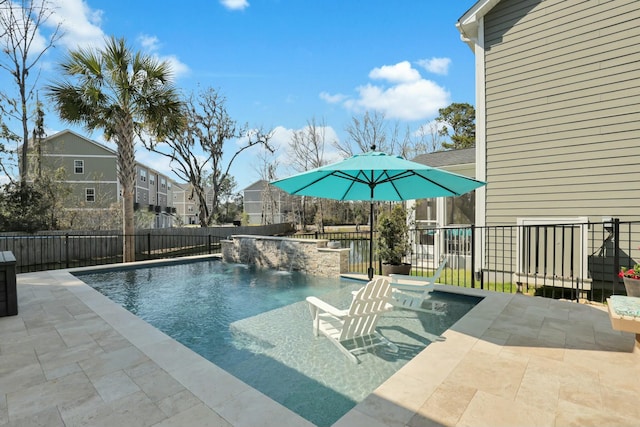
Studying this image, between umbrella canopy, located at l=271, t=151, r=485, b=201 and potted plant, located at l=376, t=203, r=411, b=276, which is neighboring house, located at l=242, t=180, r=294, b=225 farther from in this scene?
umbrella canopy, located at l=271, t=151, r=485, b=201

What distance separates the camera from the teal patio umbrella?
14.6 feet

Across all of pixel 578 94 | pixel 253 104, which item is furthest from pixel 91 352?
pixel 253 104

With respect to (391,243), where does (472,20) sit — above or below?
above

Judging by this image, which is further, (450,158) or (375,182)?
(450,158)

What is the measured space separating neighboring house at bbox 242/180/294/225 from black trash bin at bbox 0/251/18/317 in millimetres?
24181

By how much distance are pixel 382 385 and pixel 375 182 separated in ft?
12.1

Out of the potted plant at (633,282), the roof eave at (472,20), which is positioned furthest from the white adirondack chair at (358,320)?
the roof eave at (472,20)

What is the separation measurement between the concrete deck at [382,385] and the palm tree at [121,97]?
8329 millimetres

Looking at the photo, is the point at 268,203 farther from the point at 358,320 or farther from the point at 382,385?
the point at 382,385

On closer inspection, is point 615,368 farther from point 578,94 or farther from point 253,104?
point 253,104

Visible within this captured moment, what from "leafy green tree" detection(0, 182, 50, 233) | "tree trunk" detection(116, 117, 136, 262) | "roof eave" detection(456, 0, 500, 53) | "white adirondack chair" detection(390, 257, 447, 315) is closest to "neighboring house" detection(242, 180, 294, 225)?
"leafy green tree" detection(0, 182, 50, 233)

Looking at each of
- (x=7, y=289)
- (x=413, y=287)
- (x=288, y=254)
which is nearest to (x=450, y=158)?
(x=288, y=254)

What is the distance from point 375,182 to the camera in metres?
5.72

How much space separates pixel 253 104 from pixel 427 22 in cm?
1470
